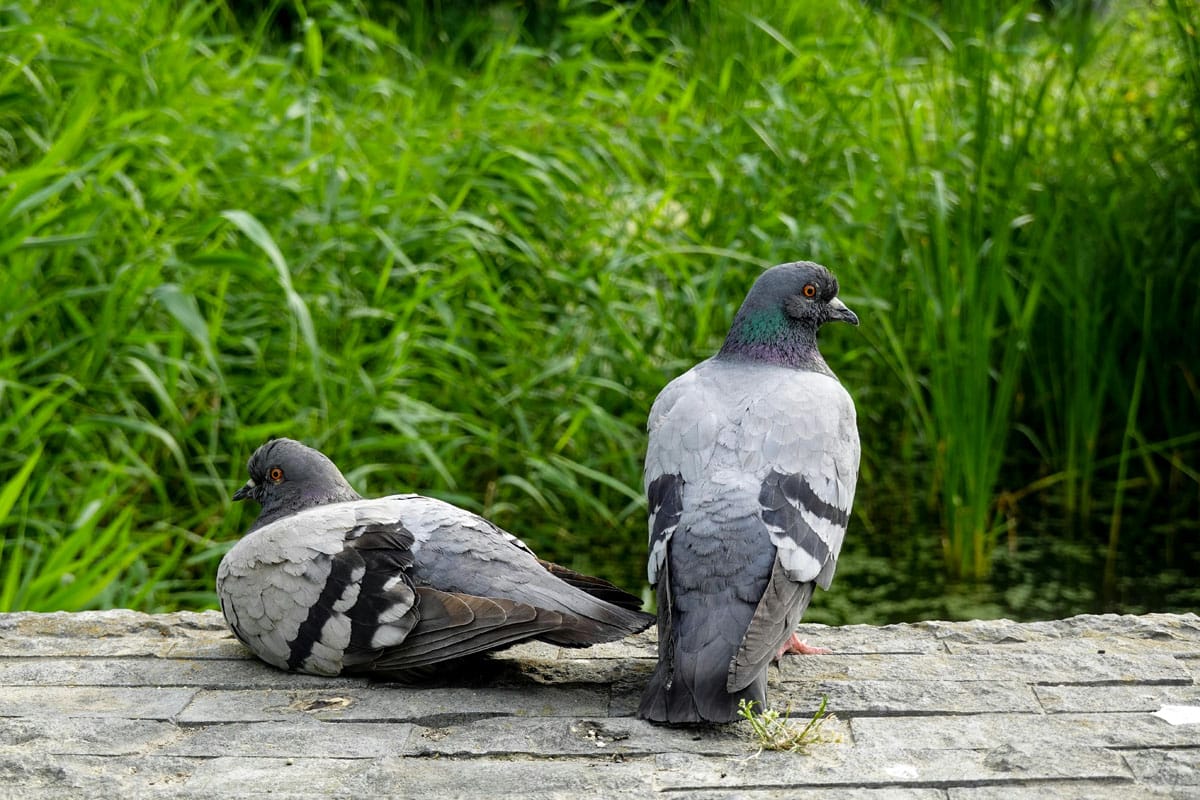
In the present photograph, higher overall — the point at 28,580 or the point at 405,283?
the point at 405,283

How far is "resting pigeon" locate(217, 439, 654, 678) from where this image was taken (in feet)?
8.18

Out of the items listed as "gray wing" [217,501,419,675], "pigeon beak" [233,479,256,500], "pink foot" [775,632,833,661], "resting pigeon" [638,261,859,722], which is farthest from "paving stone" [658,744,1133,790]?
"pigeon beak" [233,479,256,500]

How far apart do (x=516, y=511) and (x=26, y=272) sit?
5.55ft

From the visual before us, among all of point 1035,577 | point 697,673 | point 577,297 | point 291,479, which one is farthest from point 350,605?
point 1035,577

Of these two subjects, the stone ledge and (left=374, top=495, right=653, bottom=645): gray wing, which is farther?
(left=374, top=495, right=653, bottom=645): gray wing

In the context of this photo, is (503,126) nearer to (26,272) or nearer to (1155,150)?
(26,272)

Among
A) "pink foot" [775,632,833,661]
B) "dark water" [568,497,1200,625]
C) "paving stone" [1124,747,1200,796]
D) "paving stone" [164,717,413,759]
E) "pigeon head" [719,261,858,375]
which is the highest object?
"pigeon head" [719,261,858,375]

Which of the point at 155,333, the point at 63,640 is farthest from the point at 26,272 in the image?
the point at 63,640

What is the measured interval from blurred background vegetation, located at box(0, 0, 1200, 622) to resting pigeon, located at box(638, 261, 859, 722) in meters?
1.45

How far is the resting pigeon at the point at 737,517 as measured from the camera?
2311mm

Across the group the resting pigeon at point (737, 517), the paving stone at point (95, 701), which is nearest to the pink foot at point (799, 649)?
the resting pigeon at point (737, 517)

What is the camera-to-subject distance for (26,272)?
3973 mm

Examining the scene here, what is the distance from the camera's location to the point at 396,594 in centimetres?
253

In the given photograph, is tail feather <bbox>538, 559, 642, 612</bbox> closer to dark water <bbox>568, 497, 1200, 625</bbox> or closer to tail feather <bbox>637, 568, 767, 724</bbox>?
tail feather <bbox>637, 568, 767, 724</bbox>
